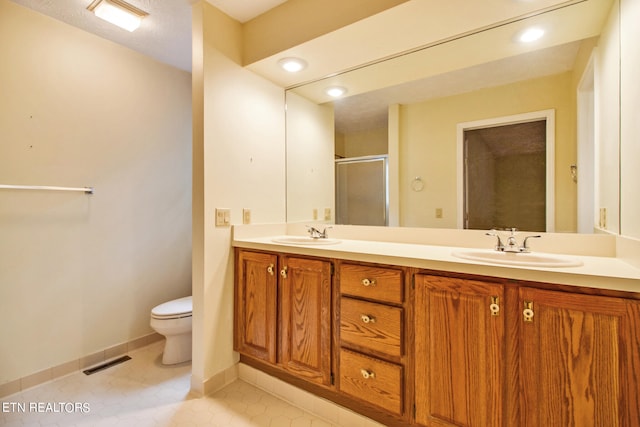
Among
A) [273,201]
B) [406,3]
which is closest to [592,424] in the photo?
[406,3]

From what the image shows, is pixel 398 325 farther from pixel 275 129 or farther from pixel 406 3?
pixel 275 129

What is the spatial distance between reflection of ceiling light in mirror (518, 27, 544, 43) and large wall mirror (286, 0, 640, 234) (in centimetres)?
2

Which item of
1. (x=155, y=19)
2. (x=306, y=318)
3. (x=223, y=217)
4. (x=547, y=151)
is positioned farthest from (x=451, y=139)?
(x=155, y=19)

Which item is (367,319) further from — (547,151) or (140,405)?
(140,405)

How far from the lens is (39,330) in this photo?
1.77 m

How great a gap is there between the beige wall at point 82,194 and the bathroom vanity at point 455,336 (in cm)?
129

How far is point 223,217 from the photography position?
1.76 m

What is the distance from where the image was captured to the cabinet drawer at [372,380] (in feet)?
4.01

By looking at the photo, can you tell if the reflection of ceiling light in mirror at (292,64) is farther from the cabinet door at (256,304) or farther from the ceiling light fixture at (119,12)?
the cabinet door at (256,304)

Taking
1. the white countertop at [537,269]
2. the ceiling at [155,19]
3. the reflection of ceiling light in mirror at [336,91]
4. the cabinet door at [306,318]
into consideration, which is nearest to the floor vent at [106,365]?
the cabinet door at [306,318]

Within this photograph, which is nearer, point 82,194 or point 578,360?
point 578,360

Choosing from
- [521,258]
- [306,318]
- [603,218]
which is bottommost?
[306,318]

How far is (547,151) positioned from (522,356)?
1076 mm

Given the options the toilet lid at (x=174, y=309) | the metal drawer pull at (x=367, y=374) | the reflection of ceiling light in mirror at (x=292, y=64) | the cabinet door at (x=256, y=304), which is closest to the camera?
the metal drawer pull at (x=367, y=374)
